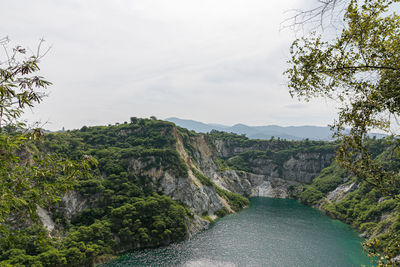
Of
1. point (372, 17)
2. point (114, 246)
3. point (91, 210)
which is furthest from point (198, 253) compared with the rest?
point (372, 17)

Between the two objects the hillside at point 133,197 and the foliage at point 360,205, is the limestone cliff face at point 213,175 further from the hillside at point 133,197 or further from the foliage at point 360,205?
the foliage at point 360,205

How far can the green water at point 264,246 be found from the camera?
42156 mm

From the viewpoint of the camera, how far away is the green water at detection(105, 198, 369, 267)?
138 ft

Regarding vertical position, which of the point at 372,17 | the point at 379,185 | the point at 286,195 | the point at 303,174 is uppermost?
the point at 372,17

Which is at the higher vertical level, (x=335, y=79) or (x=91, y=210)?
(x=335, y=79)

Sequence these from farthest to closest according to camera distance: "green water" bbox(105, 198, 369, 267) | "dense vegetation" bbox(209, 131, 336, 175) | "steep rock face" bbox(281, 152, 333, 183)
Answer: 1. "dense vegetation" bbox(209, 131, 336, 175)
2. "steep rock face" bbox(281, 152, 333, 183)
3. "green water" bbox(105, 198, 369, 267)

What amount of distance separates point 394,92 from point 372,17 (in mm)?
2399

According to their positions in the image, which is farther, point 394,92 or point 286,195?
point 286,195

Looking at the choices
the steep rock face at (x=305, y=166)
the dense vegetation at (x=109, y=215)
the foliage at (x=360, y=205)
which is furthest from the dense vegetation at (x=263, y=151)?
the dense vegetation at (x=109, y=215)

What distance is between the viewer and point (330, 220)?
75.4 metres

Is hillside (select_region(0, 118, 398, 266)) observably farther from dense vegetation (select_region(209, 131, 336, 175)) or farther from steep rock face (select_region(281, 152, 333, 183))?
dense vegetation (select_region(209, 131, 336, 175))

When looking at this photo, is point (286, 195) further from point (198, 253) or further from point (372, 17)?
point (372, 17)

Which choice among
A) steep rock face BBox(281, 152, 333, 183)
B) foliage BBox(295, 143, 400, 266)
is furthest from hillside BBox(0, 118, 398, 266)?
steep rock face BBox(281, 152, 333, 183)

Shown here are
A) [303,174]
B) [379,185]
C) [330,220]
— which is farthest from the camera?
[303,174]
